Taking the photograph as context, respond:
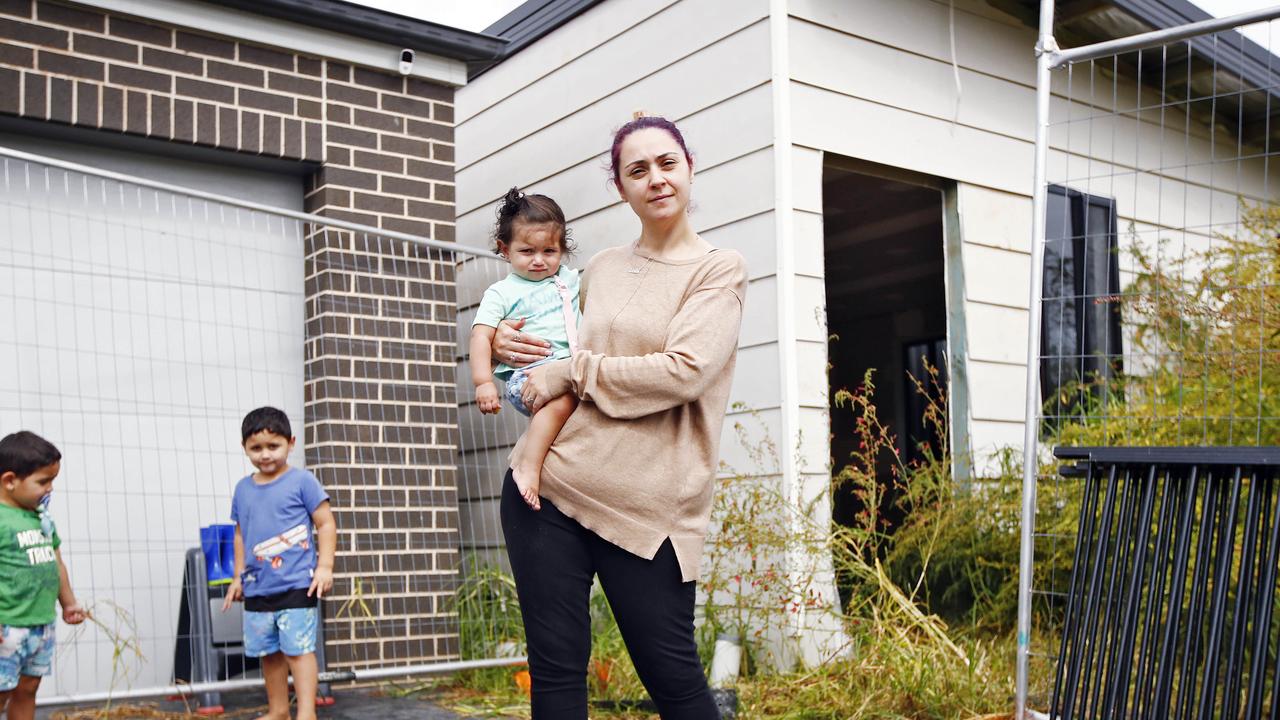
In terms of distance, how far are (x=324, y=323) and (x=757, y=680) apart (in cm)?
235

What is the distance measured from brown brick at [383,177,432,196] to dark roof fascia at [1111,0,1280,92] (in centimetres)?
337

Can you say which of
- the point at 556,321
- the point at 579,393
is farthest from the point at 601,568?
the point at 556,321

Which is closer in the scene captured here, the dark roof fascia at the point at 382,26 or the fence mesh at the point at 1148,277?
the fence mesh at the point at 1148,277

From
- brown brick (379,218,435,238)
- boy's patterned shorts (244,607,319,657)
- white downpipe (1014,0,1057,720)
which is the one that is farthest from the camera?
brown brick (379,218,435,238)

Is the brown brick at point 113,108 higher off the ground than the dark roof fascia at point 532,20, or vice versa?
the dark roof fascia at point 532,20

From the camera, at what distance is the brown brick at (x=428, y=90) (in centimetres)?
554

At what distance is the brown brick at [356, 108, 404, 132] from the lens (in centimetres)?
535

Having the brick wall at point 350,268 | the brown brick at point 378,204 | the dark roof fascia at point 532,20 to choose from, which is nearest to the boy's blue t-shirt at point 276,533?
the brick wall at point 350,268

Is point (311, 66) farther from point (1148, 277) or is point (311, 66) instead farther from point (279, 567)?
point (1148, 277)

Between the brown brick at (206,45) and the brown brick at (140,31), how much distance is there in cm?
5

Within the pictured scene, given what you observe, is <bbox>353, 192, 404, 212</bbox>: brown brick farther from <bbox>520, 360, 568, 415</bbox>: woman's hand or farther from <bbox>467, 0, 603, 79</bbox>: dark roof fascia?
<bbox>520, 360, 568, 415</bbox>: woman's hand

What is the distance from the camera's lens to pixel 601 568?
2.19 m

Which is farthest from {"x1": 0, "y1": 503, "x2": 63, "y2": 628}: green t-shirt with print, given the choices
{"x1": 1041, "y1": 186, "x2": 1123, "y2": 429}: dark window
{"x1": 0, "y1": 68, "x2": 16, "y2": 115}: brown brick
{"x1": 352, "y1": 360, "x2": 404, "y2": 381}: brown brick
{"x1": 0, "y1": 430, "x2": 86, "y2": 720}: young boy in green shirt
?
{"x1": 1041, "y1": 186, "x2": 1123, "y2": 429}: dark window

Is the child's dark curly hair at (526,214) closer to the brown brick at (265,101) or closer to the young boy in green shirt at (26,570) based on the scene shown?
the young boy in green shirt at (26,570)
